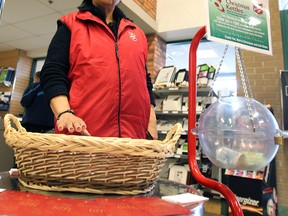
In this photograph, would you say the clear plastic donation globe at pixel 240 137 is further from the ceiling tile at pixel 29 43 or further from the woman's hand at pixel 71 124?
the ceiling tile at pixel 29 43

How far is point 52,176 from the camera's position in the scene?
1.88 ft

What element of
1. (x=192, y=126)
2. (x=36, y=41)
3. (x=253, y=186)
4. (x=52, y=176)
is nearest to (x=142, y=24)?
(x=36, y=41)

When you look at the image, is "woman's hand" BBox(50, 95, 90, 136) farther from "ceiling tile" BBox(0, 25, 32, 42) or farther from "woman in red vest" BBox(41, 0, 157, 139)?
"ceiling tile" BBox(0, 25, 32, 42)

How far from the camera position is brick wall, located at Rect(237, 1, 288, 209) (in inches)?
138

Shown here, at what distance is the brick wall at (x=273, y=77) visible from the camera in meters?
3.50

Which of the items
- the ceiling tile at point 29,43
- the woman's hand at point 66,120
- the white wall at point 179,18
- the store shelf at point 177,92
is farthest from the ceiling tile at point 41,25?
the woman's hand at point 66,120

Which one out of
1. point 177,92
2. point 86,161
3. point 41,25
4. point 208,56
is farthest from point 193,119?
point 208,56

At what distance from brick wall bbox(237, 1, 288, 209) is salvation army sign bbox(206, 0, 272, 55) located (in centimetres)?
316

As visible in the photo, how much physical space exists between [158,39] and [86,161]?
15.3 ft

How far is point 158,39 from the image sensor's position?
4.96 metres

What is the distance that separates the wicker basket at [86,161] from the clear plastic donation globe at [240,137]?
0.21 metres

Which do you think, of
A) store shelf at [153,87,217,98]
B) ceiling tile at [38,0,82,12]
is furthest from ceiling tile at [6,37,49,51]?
store shelf at [153,87,217,98]

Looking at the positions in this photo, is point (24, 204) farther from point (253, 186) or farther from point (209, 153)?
point (253, 186)

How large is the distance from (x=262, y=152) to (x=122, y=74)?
0.58m
